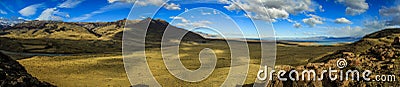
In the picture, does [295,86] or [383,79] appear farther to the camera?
[295,86]

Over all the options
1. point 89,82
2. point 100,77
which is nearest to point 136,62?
point 100,77

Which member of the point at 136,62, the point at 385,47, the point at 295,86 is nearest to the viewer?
the point at 295,86

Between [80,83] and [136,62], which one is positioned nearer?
[80,83]

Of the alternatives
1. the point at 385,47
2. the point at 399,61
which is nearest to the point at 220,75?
the point at 385,47

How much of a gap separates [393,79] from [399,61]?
1.83m

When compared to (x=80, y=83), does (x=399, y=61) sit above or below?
above

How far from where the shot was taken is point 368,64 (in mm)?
13594

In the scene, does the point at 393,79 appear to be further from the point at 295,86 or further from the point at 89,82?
the point at 89,82

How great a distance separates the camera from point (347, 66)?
13.9 metres

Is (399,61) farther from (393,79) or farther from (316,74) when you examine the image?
(316,74)

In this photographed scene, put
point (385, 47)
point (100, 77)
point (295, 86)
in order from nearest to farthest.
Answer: point (295, 86) < point (385, 47) < point (100, 77)

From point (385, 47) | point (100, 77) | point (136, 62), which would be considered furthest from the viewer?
point (136, 62)

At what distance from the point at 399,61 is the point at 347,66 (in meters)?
1.98

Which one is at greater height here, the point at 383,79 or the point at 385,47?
the point at 385,47
